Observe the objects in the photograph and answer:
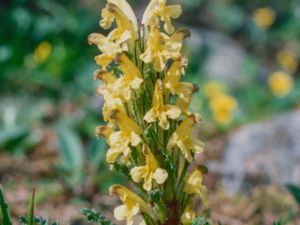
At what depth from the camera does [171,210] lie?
2.37 m

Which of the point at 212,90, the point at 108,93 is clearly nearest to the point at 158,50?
the point at 108,93

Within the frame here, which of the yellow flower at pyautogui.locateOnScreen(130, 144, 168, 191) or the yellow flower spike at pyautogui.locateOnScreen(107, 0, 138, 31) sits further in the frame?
the yellow flower spike at pyautogui.locateOnScreen(107, 0, 138, 31)

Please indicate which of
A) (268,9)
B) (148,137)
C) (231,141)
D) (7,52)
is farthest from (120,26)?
(268,9)

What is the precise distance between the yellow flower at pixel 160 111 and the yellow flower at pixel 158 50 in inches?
2.9

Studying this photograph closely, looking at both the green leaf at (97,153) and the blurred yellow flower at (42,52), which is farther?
the blurred yellow flower at (42,52)

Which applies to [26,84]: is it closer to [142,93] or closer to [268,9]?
[142,93]

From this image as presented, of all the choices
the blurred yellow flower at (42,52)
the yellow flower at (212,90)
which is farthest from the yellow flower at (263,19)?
the blurred yellow flower at (42,52)

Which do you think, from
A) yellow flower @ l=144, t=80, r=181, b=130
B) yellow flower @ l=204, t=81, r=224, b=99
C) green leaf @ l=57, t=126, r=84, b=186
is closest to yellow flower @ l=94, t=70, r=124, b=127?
yellow flower @ l=144, t=80, r=181, b=130

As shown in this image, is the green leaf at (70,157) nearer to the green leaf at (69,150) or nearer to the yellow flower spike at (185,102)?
the green leaf at (69,150)

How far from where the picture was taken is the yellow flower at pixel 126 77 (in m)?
2.25

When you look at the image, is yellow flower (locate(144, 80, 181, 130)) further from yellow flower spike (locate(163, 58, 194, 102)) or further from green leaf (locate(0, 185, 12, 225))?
green leaf (locate(0, 185, 12, 225))

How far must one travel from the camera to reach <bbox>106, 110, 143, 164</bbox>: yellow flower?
2.27 metres

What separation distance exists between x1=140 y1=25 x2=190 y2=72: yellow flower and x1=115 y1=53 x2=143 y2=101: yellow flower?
0.21 feet

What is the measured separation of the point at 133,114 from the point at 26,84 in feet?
14.5
